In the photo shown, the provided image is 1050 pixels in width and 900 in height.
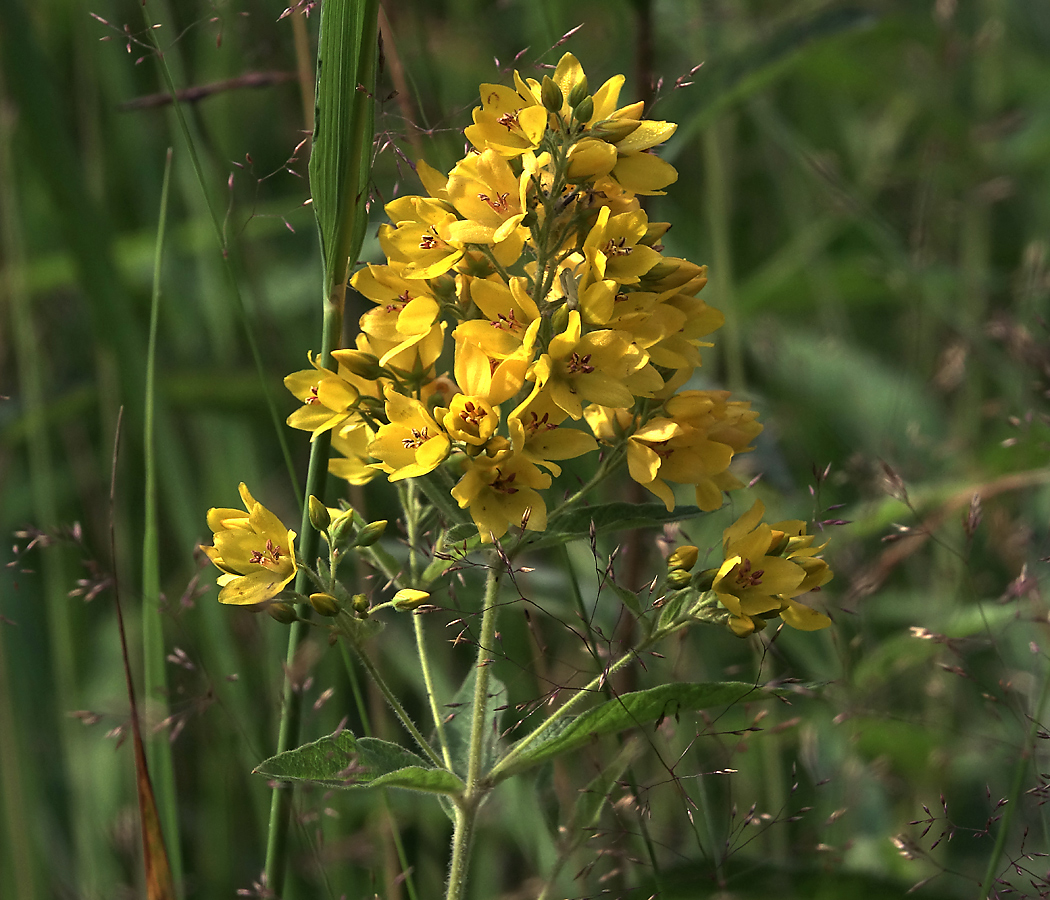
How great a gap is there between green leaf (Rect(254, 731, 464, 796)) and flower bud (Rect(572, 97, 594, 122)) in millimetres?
926

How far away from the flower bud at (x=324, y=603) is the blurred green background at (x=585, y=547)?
41cm

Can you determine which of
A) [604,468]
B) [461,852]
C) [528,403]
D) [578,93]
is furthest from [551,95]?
[461,852]

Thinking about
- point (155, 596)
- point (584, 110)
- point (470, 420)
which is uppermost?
point (584, 110)

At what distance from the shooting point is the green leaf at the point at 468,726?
1.69 meters

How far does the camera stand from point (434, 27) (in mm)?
3926

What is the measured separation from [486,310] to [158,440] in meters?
1.62

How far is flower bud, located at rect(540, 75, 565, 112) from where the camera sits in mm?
1429

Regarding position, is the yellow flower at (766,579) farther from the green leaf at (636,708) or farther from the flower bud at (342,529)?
the flower bud at (342,529)

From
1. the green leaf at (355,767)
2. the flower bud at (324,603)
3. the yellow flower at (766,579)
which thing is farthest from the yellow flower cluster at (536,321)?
the green leaf at (355,767)

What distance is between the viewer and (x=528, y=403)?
4.51 ft

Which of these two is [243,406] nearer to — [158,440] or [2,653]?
[158,440]

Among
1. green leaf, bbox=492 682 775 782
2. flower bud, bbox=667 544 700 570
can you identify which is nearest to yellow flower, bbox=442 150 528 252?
flower bud, bbox=667 544 700 570

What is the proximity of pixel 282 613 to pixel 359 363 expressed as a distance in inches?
15.0

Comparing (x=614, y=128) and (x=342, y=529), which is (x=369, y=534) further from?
(x=614, y=128)
